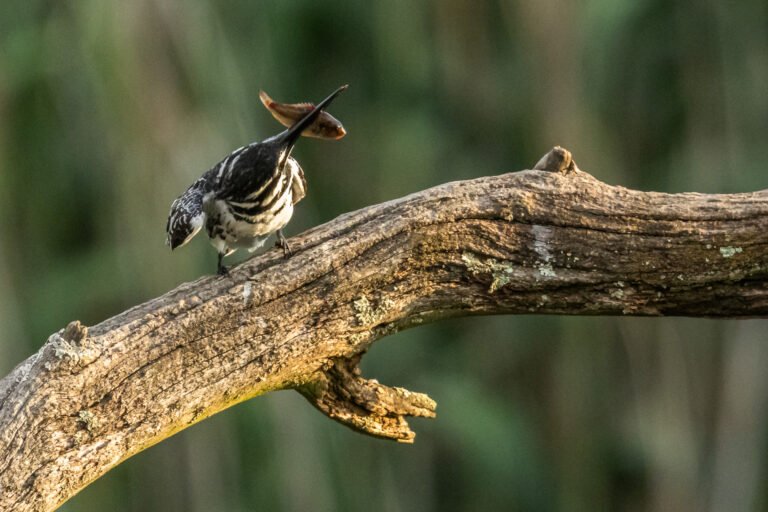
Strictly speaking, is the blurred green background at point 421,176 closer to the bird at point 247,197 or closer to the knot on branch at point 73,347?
the bird at point 247,197

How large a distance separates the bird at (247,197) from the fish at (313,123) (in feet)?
0.06

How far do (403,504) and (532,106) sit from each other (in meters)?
2.71

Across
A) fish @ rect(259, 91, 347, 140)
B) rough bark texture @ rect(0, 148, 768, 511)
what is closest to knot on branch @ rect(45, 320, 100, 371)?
rough bark texture @ rect(0, 148, 768, 511)

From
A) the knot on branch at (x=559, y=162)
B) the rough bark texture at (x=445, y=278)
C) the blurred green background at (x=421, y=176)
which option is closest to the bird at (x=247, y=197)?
the rough bark texture at (x=445, y=278)

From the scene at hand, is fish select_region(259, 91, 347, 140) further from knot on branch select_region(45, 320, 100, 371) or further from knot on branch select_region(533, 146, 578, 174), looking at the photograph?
knot on branch select_region(45, 320, 100, 371)

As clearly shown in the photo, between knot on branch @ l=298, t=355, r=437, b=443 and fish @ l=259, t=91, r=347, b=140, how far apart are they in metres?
0.73

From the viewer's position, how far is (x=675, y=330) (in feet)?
26.1

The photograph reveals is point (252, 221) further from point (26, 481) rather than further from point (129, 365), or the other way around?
point (26, 481)

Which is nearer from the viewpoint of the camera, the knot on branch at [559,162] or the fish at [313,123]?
the knot on branch at [559,162]

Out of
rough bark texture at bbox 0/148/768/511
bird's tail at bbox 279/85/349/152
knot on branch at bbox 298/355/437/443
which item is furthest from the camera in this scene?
bird's tail at bbox 279/85/349/152

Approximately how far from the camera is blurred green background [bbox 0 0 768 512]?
7387 millimetres

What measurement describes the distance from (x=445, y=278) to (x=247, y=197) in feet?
2.79

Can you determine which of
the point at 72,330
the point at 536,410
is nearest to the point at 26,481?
the point at 72,330

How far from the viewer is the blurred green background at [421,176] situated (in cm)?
739
